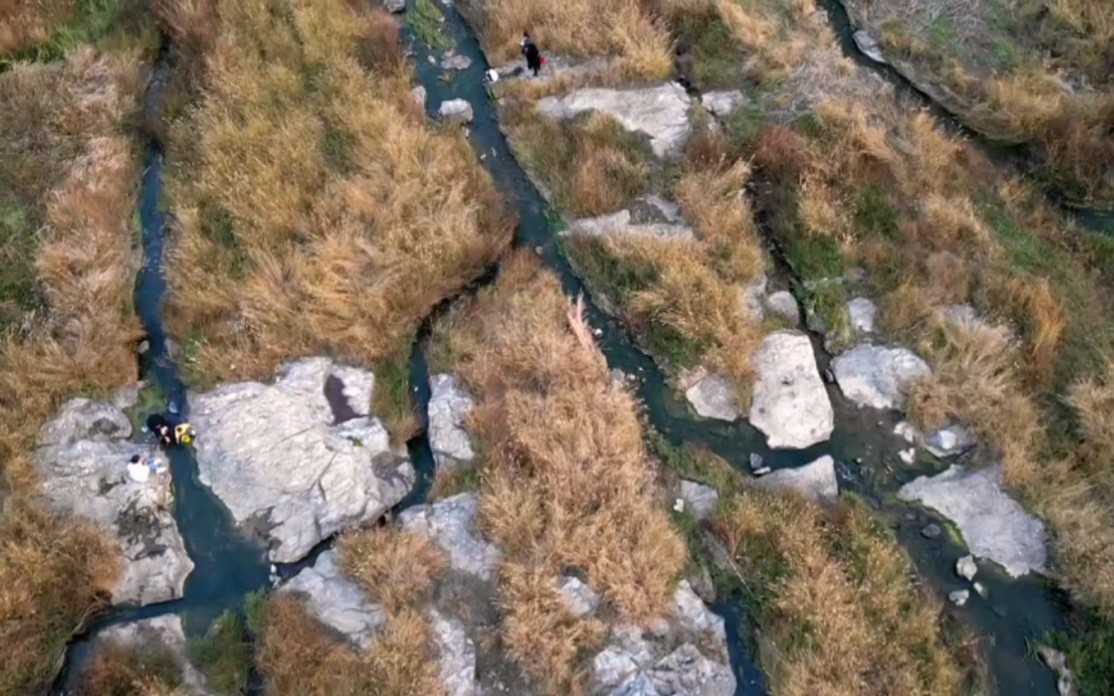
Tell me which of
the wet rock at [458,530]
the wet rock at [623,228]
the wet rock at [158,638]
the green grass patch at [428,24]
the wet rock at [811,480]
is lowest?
the wet rock at [158,638]

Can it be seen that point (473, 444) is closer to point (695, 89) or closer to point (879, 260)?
point (879, 260)

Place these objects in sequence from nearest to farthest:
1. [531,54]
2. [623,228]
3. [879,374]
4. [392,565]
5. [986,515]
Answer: [392,565] → [986,515] → [879,374] → [623,228] → [531,54]

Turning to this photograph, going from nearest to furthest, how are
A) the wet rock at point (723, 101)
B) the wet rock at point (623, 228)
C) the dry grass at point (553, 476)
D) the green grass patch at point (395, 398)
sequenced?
the dry grass at point (553, 476), the green grass patch at point (395, 398), the wet rock at point (623, 228), the wet rock at point (723, 101)

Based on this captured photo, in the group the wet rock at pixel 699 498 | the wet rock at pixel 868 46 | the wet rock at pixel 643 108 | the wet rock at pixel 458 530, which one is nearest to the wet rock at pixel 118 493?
the wet rock at pixel 458 530

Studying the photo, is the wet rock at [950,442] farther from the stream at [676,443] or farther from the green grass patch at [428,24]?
the green grass patch at [428,24]

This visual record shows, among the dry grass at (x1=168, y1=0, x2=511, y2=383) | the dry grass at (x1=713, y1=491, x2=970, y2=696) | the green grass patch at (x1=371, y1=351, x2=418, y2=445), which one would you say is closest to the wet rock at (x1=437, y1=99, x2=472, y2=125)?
the dry grass at (x1=168, y1=0, x2=511, y2=383)

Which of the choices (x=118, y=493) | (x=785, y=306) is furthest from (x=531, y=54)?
(x=118, y=493)

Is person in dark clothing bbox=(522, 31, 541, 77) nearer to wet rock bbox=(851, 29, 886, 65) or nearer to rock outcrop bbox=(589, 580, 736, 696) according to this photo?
wet rock bbox=(851, 29, 886, 65)

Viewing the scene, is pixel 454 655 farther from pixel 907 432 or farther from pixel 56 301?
pixel 56 301
